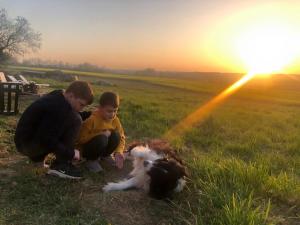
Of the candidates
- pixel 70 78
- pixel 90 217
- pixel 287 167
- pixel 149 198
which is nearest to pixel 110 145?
pixel 149 198

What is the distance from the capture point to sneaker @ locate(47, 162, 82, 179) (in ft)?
15.4

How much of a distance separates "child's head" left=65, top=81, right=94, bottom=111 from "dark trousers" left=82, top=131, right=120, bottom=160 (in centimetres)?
59

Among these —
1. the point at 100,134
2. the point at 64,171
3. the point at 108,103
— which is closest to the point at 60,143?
the point at 64,171

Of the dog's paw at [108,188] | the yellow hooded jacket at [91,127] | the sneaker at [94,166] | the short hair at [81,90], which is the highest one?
the short hair at [81,90]

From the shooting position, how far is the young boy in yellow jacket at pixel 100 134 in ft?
16.4

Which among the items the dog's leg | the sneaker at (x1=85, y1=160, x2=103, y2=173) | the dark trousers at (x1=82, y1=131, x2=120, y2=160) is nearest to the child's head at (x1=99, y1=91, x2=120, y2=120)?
the dark trousers at (x1=82, y1=131, x2=120, y2=160)

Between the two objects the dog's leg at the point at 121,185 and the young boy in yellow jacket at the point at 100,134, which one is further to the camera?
the young boy in yellow jacket at the point at 100,134

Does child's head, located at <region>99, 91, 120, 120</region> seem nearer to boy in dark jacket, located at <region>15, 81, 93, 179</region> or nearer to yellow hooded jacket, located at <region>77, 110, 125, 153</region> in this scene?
yellow hooded jacket, located at <region>77, 110, 125, 153</region>

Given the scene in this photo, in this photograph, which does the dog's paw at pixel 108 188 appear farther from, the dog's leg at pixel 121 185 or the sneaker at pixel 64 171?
the sneaker at pixel 64 171

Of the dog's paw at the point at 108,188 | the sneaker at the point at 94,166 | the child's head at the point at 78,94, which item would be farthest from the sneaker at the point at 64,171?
the child's head at the point at 78,94

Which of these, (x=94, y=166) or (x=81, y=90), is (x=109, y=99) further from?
(x=94, y=166)

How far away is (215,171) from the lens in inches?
190

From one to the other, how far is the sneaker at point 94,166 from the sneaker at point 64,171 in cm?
31

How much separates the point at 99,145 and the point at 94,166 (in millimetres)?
320
